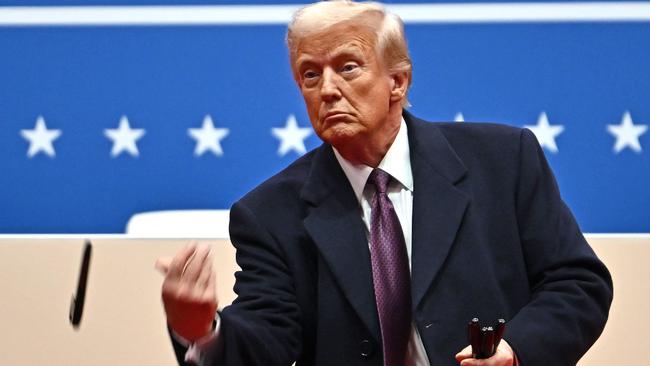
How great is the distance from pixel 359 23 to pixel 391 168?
0.25m

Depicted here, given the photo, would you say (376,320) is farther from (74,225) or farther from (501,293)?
(74,225)

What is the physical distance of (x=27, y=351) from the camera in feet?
7.84

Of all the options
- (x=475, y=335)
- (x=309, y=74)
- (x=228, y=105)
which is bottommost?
(x=475, y=335)

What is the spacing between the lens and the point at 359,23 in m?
1.96

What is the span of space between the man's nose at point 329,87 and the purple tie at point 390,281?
0.63 feet

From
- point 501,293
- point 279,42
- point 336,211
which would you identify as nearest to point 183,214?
point 279,42

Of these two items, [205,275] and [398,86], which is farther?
[398,86]

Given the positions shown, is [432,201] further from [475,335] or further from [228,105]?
[228,105]

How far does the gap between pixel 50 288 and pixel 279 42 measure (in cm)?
100

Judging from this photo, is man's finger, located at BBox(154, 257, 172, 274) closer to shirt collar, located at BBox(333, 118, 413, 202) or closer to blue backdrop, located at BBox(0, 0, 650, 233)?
shirt collar, located at BBox(333, 118, 413, 202)

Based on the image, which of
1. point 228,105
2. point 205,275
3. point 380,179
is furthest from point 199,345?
point 228,105

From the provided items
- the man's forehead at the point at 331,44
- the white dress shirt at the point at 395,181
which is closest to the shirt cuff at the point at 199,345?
the white dress shirt at the point at 395,181

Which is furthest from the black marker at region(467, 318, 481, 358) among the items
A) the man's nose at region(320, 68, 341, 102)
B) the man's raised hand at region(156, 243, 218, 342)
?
the man's nose at region(320, 68, 341, 102)

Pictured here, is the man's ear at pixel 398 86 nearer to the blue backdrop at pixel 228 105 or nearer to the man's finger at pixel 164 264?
the man's finger at pixel 164 264
